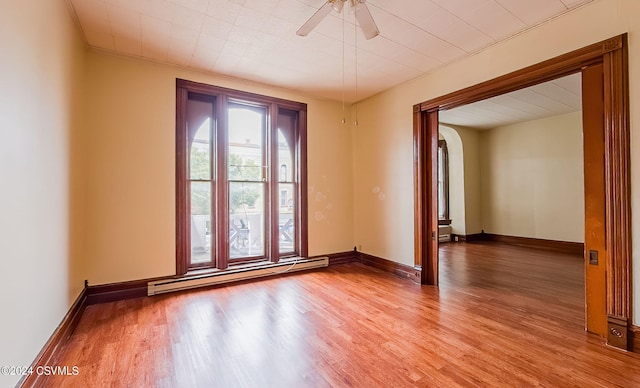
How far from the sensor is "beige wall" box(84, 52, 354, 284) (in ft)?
10.0

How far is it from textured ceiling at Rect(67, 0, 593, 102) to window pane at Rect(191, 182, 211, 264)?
5.14 ft

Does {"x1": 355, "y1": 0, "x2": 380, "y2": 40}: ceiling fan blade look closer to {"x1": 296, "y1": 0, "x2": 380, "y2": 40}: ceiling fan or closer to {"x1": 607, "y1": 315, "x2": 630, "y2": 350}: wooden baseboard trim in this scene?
{"x1": 296, "y1": 0, "x2": 380, "y2": 40}: ceiling fan

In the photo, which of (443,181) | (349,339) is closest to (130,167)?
(349,339)

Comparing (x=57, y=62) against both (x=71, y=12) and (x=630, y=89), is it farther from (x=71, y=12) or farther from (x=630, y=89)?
(x=630, y=89)

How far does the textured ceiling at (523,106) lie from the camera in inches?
174

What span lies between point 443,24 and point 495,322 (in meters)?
2.81

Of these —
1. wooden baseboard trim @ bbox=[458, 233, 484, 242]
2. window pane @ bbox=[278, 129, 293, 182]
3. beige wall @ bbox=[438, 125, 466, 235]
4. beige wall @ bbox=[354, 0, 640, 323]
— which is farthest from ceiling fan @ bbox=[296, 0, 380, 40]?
wooden baseboard trim @ bbox=[458, 233, 484, 242]

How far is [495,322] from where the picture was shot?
2.59m

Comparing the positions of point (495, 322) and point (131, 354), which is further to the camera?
point (495, 322)

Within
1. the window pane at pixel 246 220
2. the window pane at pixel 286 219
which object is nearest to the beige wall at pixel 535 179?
the window pane at pixel 286 219

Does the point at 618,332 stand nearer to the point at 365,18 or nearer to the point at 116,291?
the point at 365,18

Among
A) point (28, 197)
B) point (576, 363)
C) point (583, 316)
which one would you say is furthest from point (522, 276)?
point (28, 197)

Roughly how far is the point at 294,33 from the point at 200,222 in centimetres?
258

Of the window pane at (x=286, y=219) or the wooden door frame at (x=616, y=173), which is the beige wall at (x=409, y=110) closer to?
the wooden door frame at (x=616, y=173)
